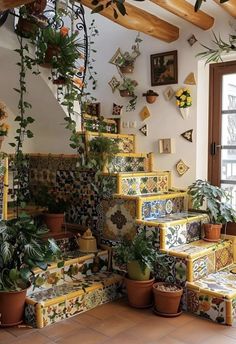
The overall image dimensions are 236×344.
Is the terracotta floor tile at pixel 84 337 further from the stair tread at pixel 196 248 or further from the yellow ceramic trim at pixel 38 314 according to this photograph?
the stair tread at pixel 196 248

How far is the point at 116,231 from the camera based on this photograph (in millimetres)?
3859

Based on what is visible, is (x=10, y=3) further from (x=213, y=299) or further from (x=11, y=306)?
(x=213, y=299)

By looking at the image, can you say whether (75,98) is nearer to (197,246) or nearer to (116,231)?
(116,231)

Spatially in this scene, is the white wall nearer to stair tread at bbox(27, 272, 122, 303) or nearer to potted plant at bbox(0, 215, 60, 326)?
stair tread at bbox(27, 272, 122, 303)

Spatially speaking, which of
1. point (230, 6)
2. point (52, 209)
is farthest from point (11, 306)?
point (230, 6)

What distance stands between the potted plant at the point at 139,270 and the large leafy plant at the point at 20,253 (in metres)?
0.66

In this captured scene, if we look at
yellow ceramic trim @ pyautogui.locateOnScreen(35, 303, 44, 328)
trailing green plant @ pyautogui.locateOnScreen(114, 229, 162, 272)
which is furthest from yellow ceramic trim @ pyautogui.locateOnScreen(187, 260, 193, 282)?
yellow ceramic trim @ pyautogui.locateOnScreen(35, 303, 44, 328)

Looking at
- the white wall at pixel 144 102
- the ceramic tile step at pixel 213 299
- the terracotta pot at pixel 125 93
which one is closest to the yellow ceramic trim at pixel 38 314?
the ceramic tile step at pixel 213 299

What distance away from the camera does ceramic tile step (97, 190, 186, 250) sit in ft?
12.1

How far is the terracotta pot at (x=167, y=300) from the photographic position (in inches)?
122

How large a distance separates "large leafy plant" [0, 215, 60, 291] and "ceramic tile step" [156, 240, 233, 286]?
39.2 inches

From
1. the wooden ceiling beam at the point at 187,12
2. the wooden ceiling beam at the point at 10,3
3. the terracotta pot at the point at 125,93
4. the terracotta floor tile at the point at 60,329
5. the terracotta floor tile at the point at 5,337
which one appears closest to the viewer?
the wooden ceiling beam at the point at 10,3

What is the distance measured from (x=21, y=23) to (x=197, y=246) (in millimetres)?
2612

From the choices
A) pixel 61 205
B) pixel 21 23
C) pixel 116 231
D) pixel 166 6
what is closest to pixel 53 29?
pixel 21 23
